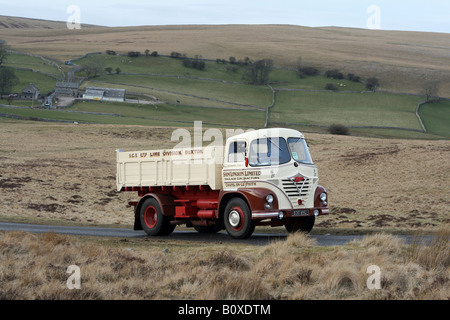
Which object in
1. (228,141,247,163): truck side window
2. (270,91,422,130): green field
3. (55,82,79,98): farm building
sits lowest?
(228,141,247,163): truck side window

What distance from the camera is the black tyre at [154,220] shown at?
2136cm

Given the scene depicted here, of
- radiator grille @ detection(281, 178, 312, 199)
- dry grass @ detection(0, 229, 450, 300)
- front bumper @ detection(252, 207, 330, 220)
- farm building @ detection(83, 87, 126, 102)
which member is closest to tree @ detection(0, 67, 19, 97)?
farm building @ detection(83, 87, 126, 102)

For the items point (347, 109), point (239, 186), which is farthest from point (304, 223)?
point (347, 109)

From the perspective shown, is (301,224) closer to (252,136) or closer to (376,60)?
(252,136)

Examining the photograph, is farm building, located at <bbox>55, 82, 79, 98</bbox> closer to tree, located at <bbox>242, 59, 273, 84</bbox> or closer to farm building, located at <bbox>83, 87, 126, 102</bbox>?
farm building, located at <bbox>83, 87, 126, 102</bbox>

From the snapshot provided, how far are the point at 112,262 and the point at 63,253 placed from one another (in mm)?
1348

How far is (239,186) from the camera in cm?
1908

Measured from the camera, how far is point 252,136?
19484mm

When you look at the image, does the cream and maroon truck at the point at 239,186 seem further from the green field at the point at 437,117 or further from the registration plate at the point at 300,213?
the green field at the point at 437,117

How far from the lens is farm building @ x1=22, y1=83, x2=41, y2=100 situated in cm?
11976

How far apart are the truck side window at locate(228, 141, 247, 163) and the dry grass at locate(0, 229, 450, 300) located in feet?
17.6

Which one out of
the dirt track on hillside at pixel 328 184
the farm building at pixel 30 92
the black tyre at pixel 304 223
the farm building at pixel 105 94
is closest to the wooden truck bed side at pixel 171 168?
the black tyre at pixel 304 223

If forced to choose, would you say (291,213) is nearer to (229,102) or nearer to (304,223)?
(304,223)
